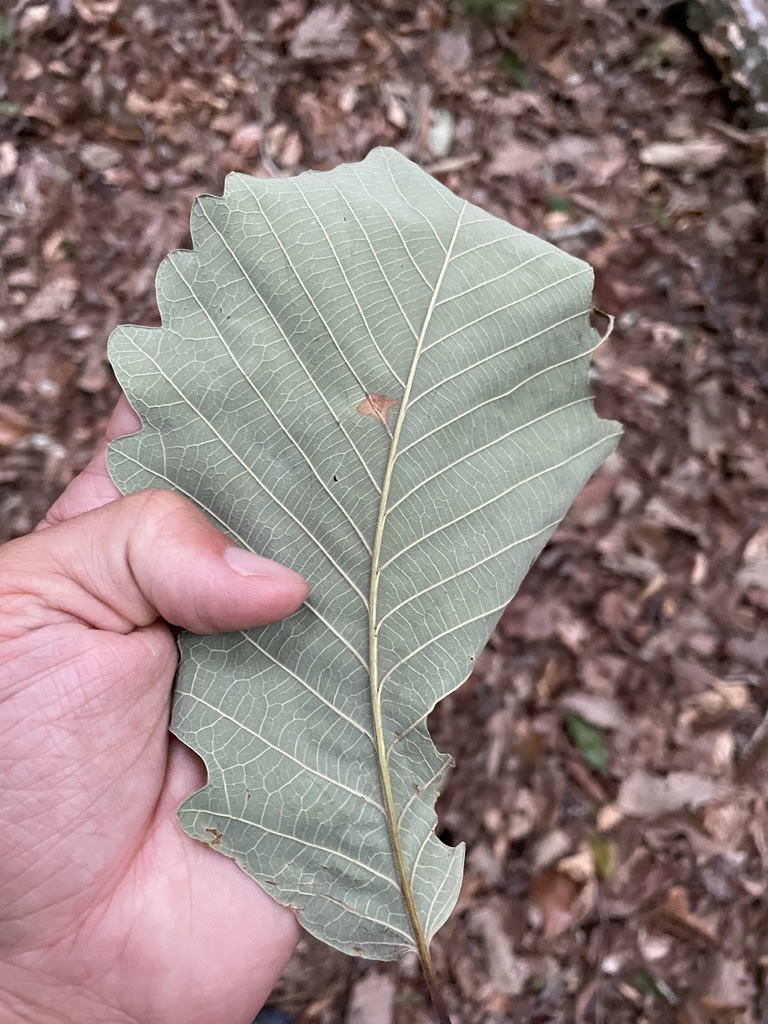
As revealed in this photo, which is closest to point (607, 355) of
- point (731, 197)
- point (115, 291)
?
point (731, 197)

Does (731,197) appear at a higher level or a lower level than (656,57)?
lower

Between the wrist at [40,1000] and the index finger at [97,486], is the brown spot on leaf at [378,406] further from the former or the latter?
the wrist at [40,1000]

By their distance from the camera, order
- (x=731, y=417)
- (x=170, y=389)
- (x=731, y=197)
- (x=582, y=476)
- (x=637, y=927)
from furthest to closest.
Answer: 1. (x=731, y=197)
2. (x=731, y=417)
3. (x=637, y=927)
4. (x=582, y=476)
5. (x=170, y=389)

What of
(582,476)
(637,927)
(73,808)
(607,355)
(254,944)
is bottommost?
(637,927)

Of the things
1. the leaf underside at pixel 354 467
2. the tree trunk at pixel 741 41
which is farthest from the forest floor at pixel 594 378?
the leaf underside at pixel 354 467

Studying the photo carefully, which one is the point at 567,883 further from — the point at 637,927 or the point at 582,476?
the point at 582,476

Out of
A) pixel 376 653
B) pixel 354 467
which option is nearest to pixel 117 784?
pixel 376 653

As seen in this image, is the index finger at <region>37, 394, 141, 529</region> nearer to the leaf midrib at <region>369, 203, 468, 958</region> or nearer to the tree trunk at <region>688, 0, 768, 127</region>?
the leaf midrib at <region>369, 203, 468, 958</region>

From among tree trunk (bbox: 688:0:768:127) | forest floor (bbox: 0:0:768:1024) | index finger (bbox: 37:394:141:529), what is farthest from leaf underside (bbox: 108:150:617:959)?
tree trunk (bbox: 688:0:768:127)
